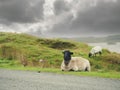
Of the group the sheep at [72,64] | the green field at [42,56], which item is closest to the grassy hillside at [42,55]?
the green field at [42,56]

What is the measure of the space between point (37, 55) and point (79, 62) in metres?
21.8

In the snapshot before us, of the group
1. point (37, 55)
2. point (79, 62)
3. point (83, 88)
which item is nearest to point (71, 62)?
point (79, 62)

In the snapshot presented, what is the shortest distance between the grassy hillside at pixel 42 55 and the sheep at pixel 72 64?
5.77 meters

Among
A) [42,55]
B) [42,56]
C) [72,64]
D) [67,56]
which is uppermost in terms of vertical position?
[67,56]

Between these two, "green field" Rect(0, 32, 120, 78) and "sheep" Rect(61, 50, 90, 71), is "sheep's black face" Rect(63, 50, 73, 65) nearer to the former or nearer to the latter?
"sheep" Rect(61, 50, 90, 71)

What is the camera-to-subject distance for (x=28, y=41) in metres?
70.4

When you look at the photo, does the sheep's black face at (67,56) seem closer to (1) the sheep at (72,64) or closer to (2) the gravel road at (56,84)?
(1) the sheep at (72,64)

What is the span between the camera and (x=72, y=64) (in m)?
32.3

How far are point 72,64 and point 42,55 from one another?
21.9 metres

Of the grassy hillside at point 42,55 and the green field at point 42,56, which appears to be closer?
the green field at point 42,56

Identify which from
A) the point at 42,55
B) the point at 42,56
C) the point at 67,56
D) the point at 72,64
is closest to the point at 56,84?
the point at 67,56

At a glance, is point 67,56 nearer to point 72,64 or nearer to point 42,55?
point 72,64

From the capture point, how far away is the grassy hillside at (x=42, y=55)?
43.1m

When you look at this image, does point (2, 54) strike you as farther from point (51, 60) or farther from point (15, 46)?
point (51, 60)
